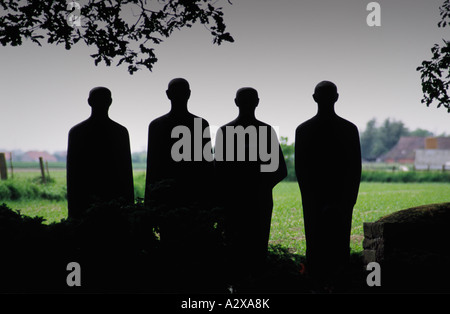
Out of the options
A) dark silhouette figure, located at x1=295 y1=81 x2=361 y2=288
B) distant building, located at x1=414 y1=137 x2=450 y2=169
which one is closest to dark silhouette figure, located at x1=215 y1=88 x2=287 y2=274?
dark silhouette figure, located at x1=295 y1=81 x2=361 y2=288

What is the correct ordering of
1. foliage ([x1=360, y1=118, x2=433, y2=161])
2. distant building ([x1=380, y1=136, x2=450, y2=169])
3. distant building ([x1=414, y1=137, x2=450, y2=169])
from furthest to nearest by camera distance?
foliage ([x1=360, y1=118, x2=433, y2=161])
distant building ([x1=380, y1=136, x2=450, y2=169])
distant building ([x1=414, y1=137, x2=450, y2=169])

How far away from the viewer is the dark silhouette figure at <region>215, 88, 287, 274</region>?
4922mm

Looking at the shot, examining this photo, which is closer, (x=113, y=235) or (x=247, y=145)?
(x=113, y=235)

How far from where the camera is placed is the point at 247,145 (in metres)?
4.99

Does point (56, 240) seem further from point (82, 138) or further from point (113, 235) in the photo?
point (82, 138)

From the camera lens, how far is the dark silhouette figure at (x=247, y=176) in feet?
16.1

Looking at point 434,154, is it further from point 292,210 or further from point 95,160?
point 95,160

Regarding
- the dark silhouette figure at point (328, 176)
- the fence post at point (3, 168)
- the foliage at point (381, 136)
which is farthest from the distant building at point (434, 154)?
the dark silhouette figure at point (328, 176)

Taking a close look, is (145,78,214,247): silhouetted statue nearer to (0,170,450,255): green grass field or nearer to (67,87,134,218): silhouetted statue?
(67,87,134,218): silhouetted statue

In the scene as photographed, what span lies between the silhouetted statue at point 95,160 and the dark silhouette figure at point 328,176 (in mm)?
2299

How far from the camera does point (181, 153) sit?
5090 mm

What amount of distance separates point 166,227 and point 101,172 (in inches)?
54.2

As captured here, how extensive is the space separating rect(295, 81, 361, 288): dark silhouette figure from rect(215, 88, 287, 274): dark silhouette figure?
383 millimetres
